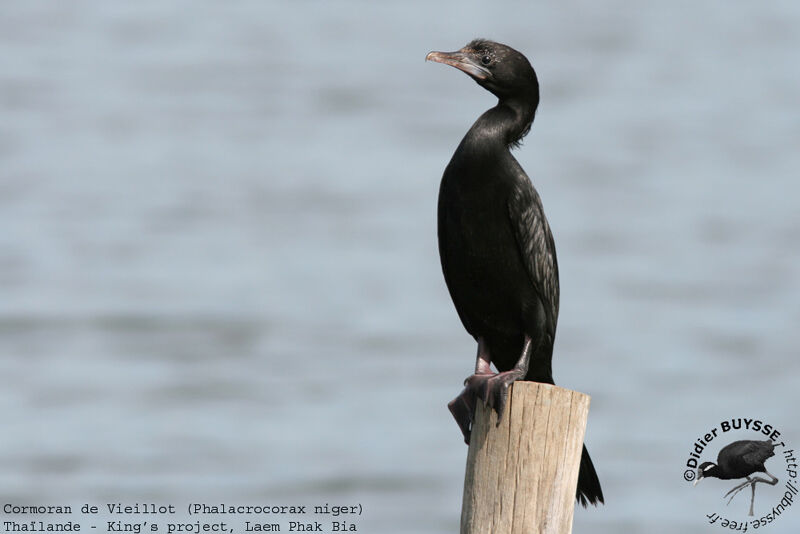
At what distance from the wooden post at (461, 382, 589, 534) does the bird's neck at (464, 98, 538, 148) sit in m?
1.37

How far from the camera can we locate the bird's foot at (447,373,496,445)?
6113mm

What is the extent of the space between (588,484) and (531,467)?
36.5 inches

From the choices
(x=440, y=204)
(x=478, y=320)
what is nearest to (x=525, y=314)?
(x=478, y=320)

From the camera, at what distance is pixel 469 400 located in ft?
20.7

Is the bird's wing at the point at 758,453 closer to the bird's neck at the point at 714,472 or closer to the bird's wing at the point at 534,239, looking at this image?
the bird's neck at the point at 714,472

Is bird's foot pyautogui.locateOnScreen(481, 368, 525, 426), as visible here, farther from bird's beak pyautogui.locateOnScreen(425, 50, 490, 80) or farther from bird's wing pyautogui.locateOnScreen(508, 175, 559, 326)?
bird's beak pyautogui.locateOnScreen(425, 50, 490, 80)

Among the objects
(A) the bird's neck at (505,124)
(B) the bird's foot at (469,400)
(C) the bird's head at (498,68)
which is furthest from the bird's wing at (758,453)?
(C) the bird's head at (498,68)

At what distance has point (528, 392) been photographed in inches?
228

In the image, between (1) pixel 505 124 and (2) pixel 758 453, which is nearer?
(1) pixel 505 124

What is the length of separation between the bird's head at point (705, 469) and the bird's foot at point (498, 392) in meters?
1.42

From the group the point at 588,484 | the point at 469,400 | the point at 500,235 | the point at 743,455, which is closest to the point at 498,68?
the point at 500,235

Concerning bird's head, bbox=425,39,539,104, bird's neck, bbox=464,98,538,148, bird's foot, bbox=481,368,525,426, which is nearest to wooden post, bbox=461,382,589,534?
bird's foot, bbox=481,368,525,426

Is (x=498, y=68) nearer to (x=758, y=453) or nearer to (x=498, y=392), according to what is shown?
(x=498, y=392)

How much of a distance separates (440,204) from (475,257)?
31 centimetres
